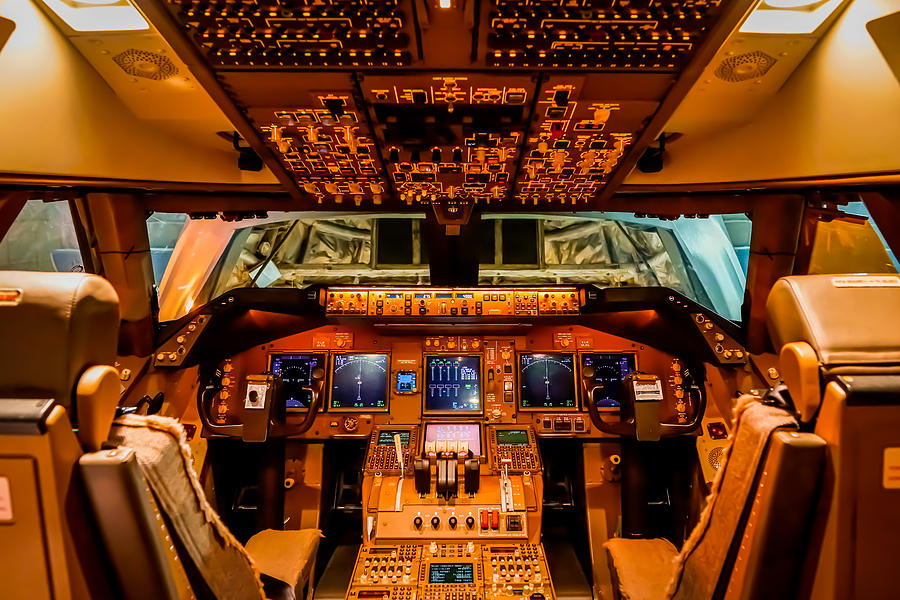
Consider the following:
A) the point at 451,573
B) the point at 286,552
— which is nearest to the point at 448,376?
the point at 451,573

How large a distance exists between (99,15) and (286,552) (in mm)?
2679

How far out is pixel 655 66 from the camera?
1527mm

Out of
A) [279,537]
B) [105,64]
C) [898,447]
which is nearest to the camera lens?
[898,447]

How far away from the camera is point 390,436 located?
3.26 metres

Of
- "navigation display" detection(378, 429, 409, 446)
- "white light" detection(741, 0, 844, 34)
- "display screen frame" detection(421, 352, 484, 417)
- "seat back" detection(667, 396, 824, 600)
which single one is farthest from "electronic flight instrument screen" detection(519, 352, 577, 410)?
"white light" detection(741, 0, 844, 34)

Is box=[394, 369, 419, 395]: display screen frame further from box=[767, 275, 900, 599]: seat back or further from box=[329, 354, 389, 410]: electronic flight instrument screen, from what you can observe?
box=[767, 275, 900, 599]: seat back

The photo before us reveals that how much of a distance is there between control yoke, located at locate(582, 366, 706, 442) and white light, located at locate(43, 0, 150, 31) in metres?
2.85

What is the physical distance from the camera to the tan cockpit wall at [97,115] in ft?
6.46

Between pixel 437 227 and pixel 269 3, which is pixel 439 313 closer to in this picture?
pixel 437 227

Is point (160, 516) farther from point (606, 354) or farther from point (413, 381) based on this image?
point (606, 354)

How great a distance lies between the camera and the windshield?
575cm

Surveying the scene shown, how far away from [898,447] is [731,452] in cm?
33

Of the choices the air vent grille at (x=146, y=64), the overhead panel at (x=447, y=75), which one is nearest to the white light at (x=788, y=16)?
the overhead panel at (x=447, y=75)

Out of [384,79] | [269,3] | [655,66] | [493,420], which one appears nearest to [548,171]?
[655,66]
